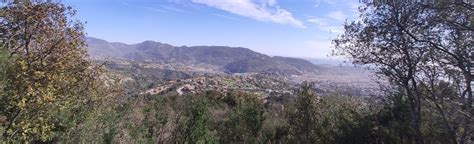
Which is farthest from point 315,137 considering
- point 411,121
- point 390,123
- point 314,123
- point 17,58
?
point 17,58

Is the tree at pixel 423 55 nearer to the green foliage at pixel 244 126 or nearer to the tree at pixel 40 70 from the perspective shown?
the green foliage at pixel 244 126

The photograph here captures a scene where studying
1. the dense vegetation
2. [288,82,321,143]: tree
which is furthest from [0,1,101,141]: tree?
[288,82,321,143]: tree

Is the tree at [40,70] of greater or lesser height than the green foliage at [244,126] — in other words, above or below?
above

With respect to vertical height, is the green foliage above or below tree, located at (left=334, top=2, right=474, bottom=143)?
below

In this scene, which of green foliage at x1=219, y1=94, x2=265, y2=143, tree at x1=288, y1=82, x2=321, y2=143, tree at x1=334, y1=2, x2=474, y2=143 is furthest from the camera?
green foliage at x1=219, y1=94, x2=265, y2=143

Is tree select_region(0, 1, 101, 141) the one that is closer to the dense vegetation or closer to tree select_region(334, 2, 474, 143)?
the dense vegetation

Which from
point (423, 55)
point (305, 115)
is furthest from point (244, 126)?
point (423, 55)

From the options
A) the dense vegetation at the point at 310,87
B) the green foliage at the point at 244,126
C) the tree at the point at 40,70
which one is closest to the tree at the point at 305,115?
the dense vegetation at the point at 310,87
